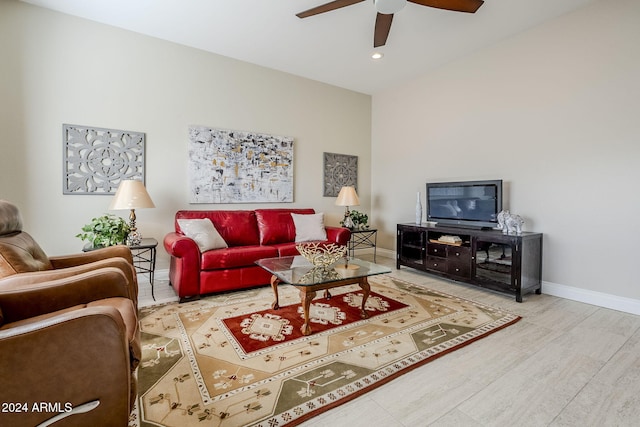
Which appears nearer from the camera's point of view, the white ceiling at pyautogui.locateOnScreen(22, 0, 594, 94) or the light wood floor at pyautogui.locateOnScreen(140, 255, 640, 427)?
the light wood floor at pyautogui.locateOnScreen(140, 255, 640, 427)

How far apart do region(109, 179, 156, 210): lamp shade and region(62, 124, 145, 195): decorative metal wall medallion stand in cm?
50

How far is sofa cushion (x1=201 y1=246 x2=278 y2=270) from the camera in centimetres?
299

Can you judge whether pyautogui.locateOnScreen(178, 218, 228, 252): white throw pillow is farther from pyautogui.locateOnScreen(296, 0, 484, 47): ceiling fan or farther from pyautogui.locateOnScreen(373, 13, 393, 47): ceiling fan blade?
pyautogui.locateOnScreen(373, 13, 393, 47): ceiling fan blade

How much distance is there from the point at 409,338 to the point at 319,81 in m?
4.04

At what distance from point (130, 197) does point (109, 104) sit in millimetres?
1200

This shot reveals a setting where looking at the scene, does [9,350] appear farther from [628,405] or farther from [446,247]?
[446,247]

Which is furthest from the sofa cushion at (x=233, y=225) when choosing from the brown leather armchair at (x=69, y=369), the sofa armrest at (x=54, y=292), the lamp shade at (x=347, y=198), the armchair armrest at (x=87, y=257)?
the brown leather armchair at (x=69, y=369)

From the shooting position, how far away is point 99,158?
3184 millimetres

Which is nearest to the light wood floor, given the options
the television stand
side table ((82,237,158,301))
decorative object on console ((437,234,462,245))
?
the television stand

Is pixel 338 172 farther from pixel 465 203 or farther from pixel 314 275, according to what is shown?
pixel 314 275

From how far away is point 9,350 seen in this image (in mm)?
924

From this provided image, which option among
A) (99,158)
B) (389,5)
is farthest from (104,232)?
(389,5)

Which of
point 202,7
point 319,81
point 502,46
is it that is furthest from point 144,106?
point 502,46

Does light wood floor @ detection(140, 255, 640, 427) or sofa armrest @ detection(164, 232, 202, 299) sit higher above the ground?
sofa armrest @ detection(164, 232, 202, 299)
